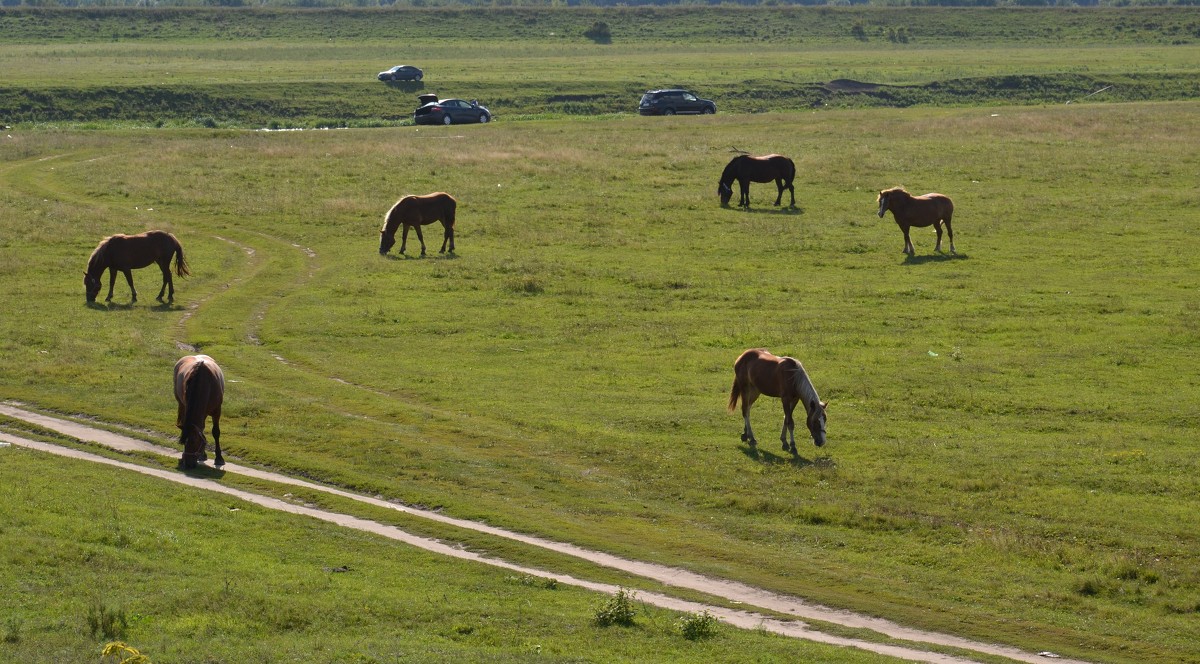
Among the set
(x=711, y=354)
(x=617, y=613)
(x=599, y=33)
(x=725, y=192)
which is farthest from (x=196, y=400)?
(x=599, y=33)

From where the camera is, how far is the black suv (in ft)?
278

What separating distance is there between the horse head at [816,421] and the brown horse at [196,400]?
32.1ft

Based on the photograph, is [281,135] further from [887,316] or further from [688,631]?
[688,631]

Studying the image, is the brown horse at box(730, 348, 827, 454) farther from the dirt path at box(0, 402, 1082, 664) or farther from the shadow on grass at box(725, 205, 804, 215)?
the shadow on grass at box(725, 205, 804, 215)

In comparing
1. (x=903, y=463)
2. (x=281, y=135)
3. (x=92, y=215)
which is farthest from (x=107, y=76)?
(x=903, y=463)

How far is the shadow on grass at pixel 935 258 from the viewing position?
129 feet

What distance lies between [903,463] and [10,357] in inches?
759

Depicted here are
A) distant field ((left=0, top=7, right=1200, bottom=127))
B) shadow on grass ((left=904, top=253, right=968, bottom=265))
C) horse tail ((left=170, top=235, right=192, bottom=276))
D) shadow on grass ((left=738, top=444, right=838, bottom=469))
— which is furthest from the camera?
distant field ((left=0, top=7, right=1200, bottom=127))

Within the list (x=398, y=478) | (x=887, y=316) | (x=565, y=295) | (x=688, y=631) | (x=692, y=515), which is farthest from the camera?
(x=565, y=295)

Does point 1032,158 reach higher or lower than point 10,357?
higher

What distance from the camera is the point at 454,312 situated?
33.8 m

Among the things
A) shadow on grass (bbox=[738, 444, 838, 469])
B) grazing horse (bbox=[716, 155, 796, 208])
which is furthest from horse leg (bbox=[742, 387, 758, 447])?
grazing horse (bbox=[716, 155, 796, 208])

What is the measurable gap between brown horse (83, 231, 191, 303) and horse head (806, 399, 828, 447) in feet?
63.9

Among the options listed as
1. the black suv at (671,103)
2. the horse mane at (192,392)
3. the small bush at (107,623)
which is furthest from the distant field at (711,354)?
the black suv at (671,103)
